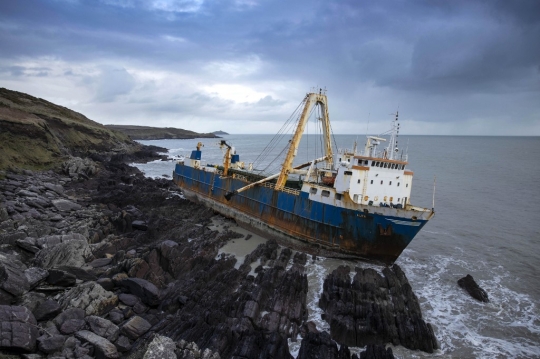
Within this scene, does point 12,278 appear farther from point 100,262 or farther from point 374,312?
point 374,312

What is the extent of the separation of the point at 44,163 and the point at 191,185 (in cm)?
1663

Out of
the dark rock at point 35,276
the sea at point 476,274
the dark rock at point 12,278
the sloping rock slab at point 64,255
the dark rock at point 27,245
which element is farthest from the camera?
the dark rock at point 27,245

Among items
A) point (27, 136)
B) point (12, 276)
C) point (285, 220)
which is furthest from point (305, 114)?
point (27, 136)

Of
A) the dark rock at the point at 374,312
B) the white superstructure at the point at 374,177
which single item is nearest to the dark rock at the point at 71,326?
the dark rock at the point at 374,312

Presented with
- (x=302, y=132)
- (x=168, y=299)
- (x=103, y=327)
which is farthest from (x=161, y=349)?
(x=302, y=132)

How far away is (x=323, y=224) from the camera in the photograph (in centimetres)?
1889

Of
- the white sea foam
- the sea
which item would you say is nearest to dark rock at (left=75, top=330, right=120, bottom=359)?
the sea

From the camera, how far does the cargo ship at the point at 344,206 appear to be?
17.4 metres

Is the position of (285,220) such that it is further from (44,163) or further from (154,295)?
(44,163)

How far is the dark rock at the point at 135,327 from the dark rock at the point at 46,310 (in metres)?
2.16

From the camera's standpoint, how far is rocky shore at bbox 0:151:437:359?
9.25m

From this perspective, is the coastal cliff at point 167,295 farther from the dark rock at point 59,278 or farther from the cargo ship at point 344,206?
the cargo ship at point 344,206

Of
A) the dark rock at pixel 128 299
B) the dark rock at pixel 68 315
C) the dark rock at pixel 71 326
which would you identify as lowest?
the dark rock at pixel 128 299

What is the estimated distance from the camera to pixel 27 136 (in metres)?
35.4
